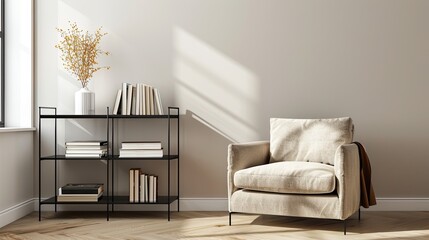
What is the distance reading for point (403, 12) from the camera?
4.61 meters

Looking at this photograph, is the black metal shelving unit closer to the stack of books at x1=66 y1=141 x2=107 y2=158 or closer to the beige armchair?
the stack of books at x1=66 y1=141 x2=107 y2=158

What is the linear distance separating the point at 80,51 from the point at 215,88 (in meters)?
1.14

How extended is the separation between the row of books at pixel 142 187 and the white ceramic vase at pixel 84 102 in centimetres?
59

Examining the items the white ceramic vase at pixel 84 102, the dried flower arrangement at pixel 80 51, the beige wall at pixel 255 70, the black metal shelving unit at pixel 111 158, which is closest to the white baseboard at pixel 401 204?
the beige wall at pixel 255 70

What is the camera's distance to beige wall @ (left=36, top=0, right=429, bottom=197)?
4605 mm

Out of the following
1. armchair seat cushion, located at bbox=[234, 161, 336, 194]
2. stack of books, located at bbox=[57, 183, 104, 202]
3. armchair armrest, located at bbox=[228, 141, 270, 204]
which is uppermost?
armchair armrest, located at bbox=[228, 141, 270, 204]

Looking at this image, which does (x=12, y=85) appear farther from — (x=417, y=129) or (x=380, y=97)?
(x=417, y=129)

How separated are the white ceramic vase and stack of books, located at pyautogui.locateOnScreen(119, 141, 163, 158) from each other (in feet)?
1.40

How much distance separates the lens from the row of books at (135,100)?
4363 millimetres

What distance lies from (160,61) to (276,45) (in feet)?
3.21

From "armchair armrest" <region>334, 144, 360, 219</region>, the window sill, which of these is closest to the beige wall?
the window sill

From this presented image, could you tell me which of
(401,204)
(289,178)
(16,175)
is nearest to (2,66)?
(16,175)

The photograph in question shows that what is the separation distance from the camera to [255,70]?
4660 mm

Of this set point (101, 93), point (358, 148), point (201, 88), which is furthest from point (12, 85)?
point (358, 148)
